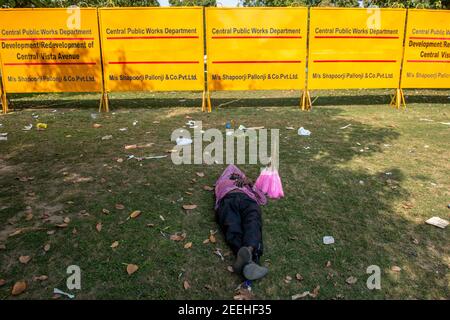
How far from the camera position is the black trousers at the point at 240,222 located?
10.4 feet

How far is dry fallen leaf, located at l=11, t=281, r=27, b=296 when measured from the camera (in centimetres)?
277

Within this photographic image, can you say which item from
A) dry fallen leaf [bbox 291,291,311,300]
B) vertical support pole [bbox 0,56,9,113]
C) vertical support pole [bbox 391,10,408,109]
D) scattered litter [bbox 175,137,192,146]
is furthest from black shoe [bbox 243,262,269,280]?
vertical support pole [bbox 0,56,9,113]

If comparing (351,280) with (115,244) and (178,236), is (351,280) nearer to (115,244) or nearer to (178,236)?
(178,236)

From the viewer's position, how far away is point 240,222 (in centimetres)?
345

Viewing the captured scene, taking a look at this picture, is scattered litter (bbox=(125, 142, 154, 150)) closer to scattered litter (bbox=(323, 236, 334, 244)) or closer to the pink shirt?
the pink shirt

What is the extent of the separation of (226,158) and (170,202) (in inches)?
62.5

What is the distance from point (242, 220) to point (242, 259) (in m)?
0.61

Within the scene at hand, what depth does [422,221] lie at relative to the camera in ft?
12.6

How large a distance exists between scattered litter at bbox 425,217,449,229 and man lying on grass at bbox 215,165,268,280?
1732 mm

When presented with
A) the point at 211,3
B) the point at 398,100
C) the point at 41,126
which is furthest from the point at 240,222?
the point at 211,3

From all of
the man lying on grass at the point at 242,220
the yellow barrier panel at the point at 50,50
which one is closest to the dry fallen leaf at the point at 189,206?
the man lying on grass at the point at 242,220

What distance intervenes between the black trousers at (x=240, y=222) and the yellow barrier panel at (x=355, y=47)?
6.02 m

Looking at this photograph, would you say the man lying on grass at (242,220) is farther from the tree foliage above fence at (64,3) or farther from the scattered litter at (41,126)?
the tree foliage above fence at (64,3)
